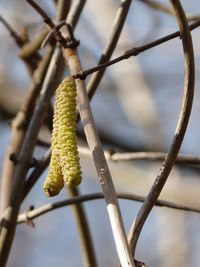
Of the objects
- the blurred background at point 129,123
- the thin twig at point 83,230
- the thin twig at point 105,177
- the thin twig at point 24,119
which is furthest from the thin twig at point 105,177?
the blurred background at point 129,123

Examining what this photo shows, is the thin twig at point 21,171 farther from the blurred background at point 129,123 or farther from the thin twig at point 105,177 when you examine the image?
the blurred background at point 129,123

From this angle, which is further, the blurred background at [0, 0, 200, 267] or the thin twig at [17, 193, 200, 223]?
the blurred background at [0, 0, 200, 267]

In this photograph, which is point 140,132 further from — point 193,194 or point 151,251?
point 151,251

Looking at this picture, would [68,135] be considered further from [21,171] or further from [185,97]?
[21,171]

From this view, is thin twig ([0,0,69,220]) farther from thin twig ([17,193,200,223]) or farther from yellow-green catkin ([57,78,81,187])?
yellow-green catkin ([57,78,81,187])

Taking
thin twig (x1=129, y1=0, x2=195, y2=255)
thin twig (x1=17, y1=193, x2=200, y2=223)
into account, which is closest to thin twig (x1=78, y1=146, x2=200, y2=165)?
thin twig (x1=17, y1=193, x2=200, y2=223)

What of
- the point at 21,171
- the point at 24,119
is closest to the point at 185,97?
the point at 21,171
